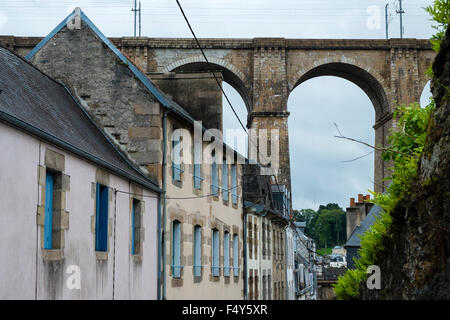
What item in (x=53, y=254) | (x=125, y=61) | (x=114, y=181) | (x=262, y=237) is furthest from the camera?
(x=262, y=237)

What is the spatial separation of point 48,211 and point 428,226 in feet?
18.4

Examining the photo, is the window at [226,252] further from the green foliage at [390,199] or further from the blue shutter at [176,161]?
the green foliage at [390,199]

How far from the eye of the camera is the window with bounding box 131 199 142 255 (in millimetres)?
12352

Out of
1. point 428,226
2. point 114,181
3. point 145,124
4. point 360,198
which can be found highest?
point 360,198

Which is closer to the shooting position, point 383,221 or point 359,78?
point 383,221

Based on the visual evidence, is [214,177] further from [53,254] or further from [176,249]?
[53,254]

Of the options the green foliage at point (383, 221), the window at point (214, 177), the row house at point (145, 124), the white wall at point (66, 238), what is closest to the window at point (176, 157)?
the row house at point (145, 124)

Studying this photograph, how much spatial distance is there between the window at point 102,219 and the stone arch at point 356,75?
30.5 meters

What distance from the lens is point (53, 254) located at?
8.59m

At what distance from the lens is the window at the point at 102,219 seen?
413 inches

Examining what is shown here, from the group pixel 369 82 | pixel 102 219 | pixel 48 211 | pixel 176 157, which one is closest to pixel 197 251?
pixel 176 157

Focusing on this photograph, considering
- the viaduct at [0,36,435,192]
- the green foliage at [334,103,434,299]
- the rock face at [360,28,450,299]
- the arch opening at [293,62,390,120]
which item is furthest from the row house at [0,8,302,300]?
the arch opening at [293,62,390,120]

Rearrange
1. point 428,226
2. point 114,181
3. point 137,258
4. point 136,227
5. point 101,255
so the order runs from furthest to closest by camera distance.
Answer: point 136,227 → point 137,258 → point 114,181 → point 101,255 → point 428,226
